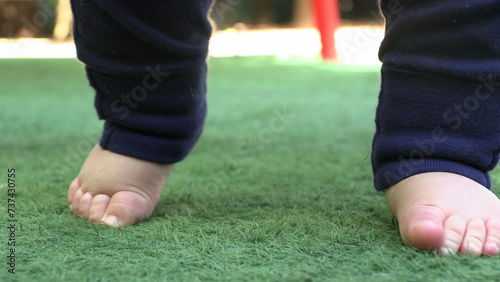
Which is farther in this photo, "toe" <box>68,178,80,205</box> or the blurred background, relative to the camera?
the blurred background

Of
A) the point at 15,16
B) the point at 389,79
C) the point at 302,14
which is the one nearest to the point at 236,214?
the point at 389,79

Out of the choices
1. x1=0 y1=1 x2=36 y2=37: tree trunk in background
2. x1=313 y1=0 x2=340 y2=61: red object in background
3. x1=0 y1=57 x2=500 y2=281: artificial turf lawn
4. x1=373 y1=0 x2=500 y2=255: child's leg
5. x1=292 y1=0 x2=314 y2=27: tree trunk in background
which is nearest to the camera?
x1=0 y1=57 x2=500 y2=281: artificial turf lawn

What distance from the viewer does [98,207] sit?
78 cm

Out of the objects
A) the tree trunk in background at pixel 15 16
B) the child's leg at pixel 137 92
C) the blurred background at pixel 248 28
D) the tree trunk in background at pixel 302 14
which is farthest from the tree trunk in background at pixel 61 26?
the child's leg at pixel 137 92

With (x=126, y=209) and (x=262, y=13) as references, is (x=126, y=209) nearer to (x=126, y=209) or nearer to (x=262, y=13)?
(x=126, y=209)

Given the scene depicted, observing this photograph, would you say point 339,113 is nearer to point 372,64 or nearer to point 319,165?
point 319,165

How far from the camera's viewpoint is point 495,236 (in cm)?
63

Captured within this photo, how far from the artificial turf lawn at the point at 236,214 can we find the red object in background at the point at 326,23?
200cm

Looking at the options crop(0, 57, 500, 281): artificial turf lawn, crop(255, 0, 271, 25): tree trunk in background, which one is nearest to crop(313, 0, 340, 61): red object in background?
crop(0, 57, 500, 281): artificial turf lawn

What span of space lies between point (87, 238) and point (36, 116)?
3.98ft

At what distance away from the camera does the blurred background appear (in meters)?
5.31

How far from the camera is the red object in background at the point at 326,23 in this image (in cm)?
378

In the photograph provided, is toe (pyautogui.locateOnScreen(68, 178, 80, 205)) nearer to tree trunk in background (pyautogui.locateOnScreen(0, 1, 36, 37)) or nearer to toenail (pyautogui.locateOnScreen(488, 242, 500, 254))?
toenail (pyautogui.locateOnScreen(488, 242, 500, 254))

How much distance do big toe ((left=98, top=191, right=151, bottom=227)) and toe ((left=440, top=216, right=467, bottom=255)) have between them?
1.17ft
